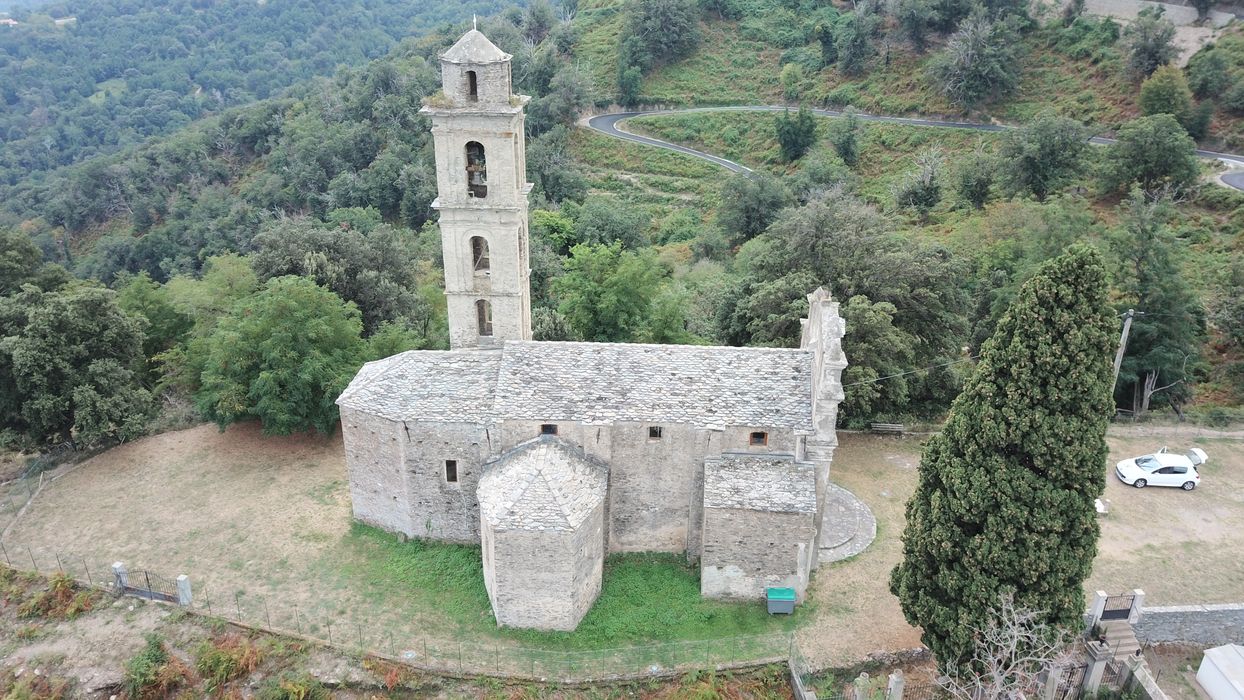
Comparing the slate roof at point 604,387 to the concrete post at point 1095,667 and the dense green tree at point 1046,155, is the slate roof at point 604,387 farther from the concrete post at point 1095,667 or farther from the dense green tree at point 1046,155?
the dense green tree at point 1046,155

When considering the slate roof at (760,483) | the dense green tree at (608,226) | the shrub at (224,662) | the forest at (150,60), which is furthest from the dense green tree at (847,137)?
the forest at (150,60)

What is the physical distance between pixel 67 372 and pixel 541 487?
23.7 m

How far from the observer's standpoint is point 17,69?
158 meters

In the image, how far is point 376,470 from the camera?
30.5 metres

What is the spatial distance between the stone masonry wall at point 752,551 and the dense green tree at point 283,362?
18.3 metres

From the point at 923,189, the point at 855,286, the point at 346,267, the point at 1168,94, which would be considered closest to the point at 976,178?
the point at 923,189

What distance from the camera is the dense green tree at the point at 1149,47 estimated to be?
234ft

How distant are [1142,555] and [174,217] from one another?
107470 mm

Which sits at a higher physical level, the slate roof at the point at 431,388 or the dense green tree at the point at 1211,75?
the dense green tree at the point at 1211,75

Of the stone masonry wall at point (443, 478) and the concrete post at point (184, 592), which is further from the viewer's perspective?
the stone masonry wall at point (443, 478)

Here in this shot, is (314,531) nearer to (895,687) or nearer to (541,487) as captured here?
(541,487)

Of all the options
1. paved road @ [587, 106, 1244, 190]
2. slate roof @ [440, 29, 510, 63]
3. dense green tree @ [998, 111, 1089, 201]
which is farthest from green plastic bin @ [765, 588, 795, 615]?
paved road @ [587, 106, 1244, 190]

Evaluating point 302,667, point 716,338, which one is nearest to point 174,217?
point 716,338

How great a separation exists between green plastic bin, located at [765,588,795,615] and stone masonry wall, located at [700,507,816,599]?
314mm
